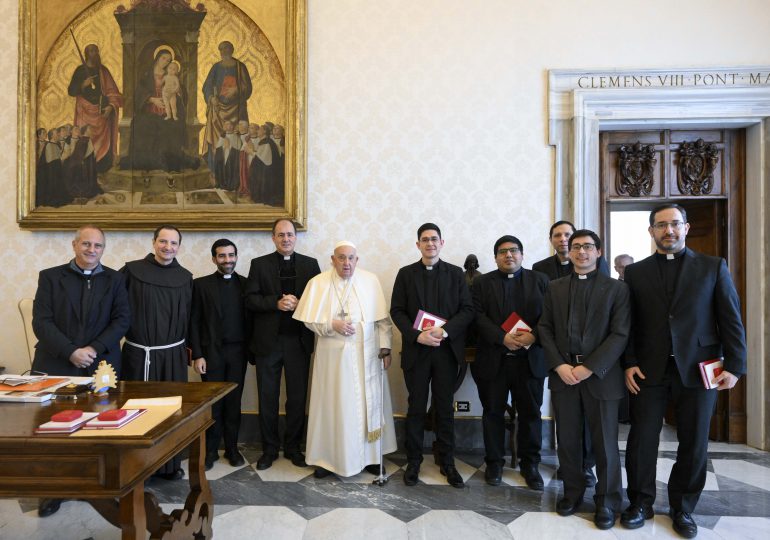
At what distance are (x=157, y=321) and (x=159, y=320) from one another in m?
0.02

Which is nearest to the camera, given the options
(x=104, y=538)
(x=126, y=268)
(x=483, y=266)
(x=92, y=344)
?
(x=104, y=538)

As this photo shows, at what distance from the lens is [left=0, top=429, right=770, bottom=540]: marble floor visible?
119 inches

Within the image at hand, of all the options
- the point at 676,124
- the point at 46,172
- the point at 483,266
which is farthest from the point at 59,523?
the point at 676,124

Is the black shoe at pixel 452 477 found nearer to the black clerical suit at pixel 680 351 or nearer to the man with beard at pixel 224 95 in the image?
the black clerical suit at pixel 680 351

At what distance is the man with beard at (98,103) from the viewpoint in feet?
16.1

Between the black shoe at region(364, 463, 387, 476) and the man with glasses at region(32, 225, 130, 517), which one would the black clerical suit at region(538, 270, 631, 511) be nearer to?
the black shoe at region(364, 463, 387, 476)

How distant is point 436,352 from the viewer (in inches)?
151

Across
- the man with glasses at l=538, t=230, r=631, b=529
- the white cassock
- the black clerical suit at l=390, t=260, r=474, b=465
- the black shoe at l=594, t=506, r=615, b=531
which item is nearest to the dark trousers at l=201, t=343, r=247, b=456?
the white cassock

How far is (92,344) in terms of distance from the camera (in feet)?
11.4

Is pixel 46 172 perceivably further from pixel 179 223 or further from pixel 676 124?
pixel 676 124

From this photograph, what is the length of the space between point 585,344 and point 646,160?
113 inches

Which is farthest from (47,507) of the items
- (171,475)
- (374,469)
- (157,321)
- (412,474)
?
(412,474)

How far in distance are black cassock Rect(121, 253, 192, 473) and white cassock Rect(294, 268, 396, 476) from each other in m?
1.04

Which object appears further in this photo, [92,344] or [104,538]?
[92,344]
